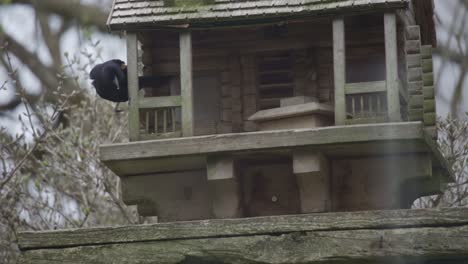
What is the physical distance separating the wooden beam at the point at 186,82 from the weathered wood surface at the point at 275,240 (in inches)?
47.4

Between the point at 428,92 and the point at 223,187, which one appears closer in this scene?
the point at 223,187

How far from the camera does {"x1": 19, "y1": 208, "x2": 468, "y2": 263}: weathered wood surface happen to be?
19.3 feet

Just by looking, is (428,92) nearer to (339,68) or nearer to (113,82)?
(339,68)

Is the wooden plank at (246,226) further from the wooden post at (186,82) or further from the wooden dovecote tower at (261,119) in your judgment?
the wooden post at (186,82)

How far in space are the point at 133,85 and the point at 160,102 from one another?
205 millimetres

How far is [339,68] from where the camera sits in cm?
725

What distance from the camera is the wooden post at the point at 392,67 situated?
7086mm

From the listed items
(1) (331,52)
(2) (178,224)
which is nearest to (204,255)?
(2) (178,224)

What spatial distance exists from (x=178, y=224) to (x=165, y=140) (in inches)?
42.8

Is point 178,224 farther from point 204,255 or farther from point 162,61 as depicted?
point 162,61

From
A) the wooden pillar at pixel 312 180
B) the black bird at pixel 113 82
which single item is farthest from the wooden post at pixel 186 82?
the wooden pillar at pixel 312 180

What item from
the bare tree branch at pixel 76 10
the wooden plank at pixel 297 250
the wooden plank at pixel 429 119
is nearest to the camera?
the wooden plank at pixel 297 250

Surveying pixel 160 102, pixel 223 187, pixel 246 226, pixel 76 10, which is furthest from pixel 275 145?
pixel 76 10

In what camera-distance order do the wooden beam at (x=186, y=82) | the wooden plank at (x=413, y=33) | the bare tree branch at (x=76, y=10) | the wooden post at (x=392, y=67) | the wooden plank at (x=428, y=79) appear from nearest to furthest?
the wooden post at (x=392, y=67), the wooden beam at (x=186, y=82), the wooden plank at (x=413, y=33), the wooden plank at (x=428, y=79), the bare tree branch at (x=76, y=10)
